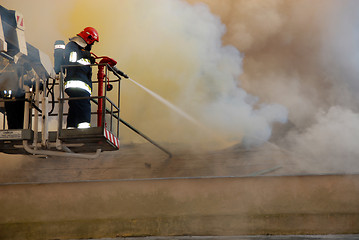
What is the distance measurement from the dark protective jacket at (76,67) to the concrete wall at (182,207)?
2.26 metres

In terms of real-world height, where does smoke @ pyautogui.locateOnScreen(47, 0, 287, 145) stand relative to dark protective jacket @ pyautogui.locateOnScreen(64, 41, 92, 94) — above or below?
above

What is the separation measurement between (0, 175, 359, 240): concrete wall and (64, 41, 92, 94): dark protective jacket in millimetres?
2261

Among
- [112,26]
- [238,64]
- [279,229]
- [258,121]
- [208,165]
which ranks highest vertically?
[112,26]

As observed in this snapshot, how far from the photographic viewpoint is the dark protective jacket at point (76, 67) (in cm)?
555

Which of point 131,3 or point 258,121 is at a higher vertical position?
point 131,3

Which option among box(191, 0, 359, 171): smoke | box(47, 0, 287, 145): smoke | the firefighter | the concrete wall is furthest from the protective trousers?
box(191, 0, 359, 171): smoke

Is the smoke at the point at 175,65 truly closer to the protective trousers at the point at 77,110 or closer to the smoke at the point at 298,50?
the smoke at the point at 298,50

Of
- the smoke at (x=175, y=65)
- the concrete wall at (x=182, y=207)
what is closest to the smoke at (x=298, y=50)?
the smoke at (x=175, y=65)

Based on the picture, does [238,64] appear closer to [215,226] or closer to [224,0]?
[224,0]

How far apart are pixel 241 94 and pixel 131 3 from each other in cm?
332

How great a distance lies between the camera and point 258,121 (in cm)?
921

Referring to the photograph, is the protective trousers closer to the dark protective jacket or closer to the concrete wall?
the dark protective jacket

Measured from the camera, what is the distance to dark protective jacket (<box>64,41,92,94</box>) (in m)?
5.55

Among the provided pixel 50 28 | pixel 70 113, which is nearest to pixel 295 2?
pixel 50 28
